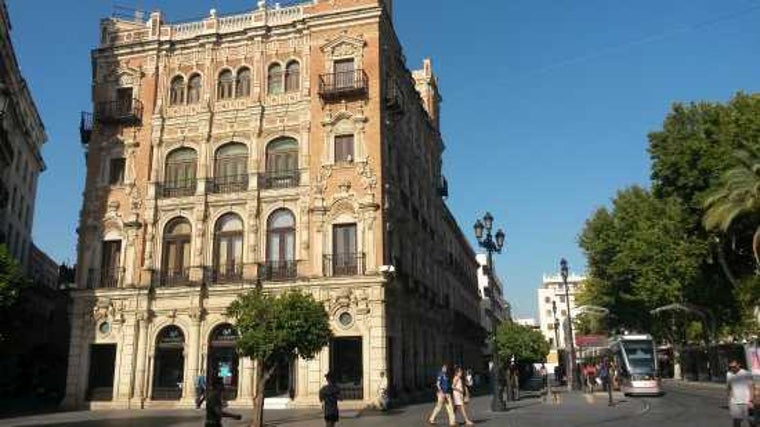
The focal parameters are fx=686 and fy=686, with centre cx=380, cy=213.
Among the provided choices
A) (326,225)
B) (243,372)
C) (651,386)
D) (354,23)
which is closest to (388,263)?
(326,225)

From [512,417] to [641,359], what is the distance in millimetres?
15736

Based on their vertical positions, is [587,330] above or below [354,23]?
below

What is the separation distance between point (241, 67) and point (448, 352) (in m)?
22.6

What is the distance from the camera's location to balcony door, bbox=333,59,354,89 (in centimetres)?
3209

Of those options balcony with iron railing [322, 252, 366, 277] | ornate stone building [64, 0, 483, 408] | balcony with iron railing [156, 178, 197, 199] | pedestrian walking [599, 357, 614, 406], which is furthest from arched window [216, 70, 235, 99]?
pedestrian walking [599, 357, 614, 406]

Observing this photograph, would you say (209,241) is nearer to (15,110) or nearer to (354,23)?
(354,23)

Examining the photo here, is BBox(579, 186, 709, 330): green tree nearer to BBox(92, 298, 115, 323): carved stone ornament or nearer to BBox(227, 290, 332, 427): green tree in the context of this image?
BBox(227, 290, 332, 427): green tree

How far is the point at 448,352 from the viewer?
44.7 meters

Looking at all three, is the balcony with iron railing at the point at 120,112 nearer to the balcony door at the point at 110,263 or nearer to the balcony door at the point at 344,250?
the balcony door at the point at 110,263

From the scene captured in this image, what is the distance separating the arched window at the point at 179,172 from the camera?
33.2 metres

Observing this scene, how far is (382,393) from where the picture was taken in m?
27.3

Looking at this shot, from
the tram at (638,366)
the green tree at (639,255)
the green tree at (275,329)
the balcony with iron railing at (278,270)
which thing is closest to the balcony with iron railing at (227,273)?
the balcony with iron railing at (278,270)

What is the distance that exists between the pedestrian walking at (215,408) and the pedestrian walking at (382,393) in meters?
15.4

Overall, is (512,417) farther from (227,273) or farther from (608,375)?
(227,273)
